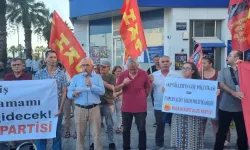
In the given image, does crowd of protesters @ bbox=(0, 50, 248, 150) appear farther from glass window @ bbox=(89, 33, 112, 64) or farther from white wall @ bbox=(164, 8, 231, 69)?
glass window @ bbox=(89, 33, 112, 64)

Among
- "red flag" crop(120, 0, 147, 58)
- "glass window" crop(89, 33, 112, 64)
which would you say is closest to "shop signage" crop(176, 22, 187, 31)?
"glass window" crop(89, 33, 112, 64)

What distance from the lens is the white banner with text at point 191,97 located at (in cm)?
559

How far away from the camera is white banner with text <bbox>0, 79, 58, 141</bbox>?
5.44 metres

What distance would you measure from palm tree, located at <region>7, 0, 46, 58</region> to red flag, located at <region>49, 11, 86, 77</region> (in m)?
29.0

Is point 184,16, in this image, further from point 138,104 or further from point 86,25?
point 138,104

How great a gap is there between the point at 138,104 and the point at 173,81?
2.56ft

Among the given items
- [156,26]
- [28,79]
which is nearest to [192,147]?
[28,79]

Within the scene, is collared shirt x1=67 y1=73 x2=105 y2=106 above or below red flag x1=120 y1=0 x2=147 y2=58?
below

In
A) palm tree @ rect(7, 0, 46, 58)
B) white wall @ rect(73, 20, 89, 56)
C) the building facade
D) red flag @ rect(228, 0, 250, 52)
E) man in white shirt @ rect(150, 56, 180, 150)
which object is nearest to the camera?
man in white shirt @ rect(150, 56, 180, 150)

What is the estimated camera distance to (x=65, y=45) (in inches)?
263

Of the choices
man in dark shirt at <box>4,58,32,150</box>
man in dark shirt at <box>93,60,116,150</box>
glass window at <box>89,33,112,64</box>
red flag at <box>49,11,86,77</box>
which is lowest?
man in dark shirt at <box>93,60,116,150</box>

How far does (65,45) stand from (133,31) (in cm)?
164

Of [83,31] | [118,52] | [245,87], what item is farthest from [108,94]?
[83,31]

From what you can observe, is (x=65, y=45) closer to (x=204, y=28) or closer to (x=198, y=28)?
A: (x=198, y=28)
